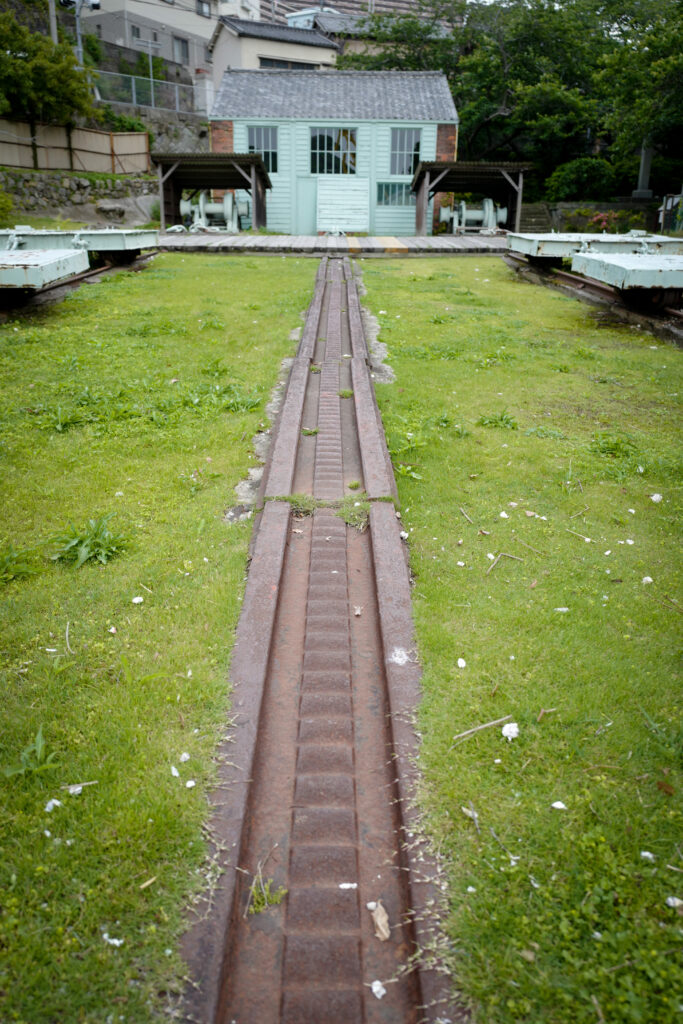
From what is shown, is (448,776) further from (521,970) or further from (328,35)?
(328,35)

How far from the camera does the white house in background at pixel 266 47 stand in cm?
3469

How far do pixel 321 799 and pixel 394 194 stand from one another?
27536 mm

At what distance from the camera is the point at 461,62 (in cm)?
3031

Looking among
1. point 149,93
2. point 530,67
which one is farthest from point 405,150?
point 149,93

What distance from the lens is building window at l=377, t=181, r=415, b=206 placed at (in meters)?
26.3

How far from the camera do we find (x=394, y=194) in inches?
1040

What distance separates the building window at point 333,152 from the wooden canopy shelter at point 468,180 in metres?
3.24

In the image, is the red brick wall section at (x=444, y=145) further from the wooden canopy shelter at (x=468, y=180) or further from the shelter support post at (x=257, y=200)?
the shelter support post at (x=257, y=200)

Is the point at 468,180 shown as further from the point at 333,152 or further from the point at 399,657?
the point at 399,657

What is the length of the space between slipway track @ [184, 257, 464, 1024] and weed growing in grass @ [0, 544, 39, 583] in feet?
3.48

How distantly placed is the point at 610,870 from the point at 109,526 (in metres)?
2.83

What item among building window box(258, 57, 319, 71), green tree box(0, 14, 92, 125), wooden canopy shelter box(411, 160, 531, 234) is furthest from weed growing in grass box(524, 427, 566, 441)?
building window box(258, 57, 319, 71)

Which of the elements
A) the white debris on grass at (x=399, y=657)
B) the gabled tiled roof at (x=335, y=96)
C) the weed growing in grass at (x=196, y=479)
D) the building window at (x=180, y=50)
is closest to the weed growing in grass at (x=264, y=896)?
the white debris on grass at (x=399, y=657)

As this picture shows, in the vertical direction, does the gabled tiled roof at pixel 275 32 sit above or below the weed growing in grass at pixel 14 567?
above
